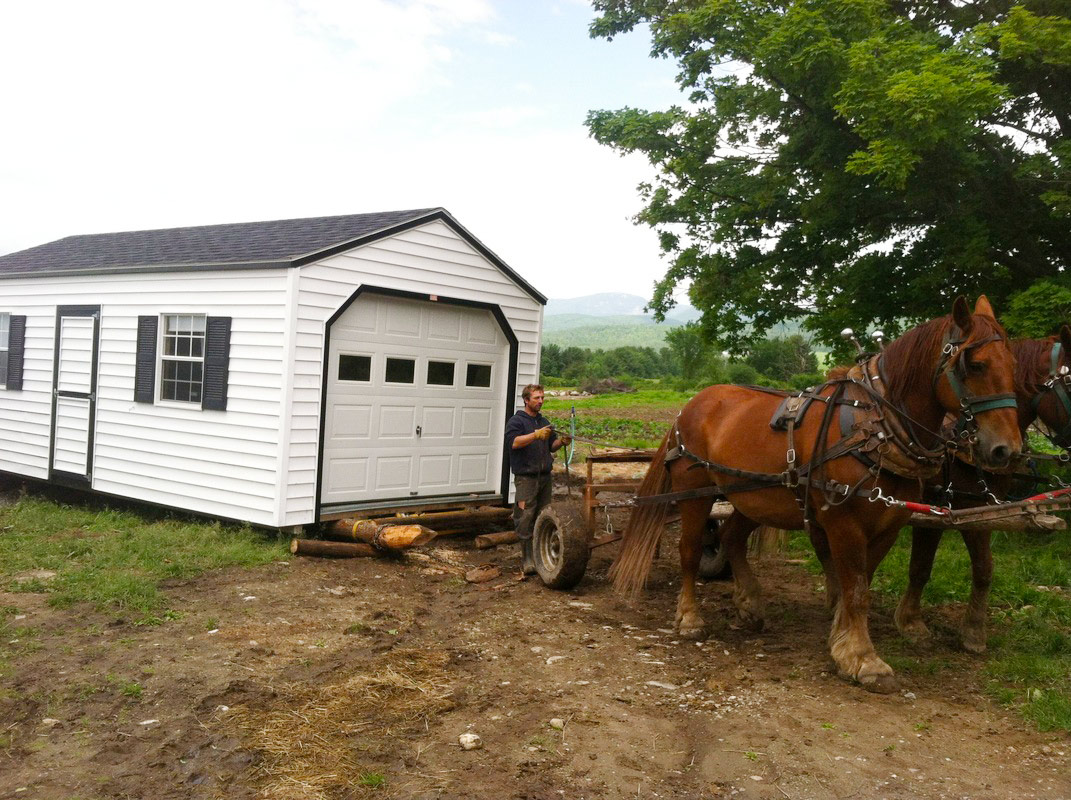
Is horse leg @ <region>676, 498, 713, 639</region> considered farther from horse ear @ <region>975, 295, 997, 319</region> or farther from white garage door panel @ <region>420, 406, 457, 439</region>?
white garage door panel @ <region>420, 406, 457, 439</region>

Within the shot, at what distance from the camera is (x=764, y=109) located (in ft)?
35.2

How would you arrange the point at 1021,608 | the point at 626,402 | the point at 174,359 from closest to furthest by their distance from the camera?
the point at 1021,608
the point at 174,359
the point at 626,402

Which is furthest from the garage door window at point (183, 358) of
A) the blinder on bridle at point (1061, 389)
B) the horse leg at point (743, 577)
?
the blinder on bridle at point (1061, 389)

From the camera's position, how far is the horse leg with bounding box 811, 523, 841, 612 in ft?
18.9

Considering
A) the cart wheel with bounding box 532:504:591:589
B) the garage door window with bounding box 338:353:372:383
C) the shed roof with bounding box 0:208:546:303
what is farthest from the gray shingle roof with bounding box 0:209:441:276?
the cart wheel with bounding box 532:504:591:589

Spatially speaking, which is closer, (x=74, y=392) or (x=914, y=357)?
(x=914, y=357)

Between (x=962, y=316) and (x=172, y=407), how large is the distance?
8.45m

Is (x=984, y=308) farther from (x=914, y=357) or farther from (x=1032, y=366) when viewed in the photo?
(x=1032, y=366)

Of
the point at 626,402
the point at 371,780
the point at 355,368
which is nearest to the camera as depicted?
the point at 371,780

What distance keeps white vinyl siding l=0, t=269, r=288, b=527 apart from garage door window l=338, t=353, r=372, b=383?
808 millimetres

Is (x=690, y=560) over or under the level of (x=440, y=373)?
under

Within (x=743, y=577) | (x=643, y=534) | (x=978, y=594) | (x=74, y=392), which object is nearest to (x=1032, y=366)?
(x=978, y=594)

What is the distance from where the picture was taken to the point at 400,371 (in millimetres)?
10047

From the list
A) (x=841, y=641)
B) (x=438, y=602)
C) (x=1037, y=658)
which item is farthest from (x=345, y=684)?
(x=1037, y=658)
